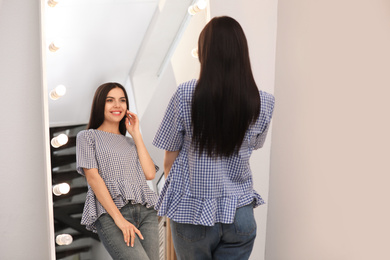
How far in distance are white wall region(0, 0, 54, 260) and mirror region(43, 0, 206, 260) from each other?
66mm

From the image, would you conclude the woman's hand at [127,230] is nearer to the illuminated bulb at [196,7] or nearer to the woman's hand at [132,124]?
the woman's hand at [132,124]

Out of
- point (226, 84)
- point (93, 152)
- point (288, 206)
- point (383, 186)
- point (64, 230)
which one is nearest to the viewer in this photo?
point (226, 84)

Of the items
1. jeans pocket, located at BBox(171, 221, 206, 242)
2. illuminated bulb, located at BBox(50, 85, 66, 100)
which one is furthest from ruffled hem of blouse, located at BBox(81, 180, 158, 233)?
jeans pocket, located at BBox(171, 221, 206, 242)

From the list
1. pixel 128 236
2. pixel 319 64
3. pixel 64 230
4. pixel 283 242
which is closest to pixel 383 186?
pixel 319 64

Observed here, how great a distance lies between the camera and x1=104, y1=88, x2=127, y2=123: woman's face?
1865mm

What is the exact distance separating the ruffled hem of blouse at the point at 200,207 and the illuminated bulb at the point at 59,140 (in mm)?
620

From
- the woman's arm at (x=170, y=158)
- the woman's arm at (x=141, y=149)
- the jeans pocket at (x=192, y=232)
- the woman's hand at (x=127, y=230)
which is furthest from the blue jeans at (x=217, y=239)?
the woman's arm at (x=141, y=149)

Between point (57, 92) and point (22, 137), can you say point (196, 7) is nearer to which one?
point (57, 92)

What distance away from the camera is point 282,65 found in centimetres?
229

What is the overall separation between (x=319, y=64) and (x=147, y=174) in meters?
0.81

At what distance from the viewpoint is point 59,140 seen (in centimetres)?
188

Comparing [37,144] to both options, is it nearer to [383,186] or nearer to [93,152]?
[93,152]

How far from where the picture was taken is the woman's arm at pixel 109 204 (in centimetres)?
176

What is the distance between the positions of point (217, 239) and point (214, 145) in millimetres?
258
